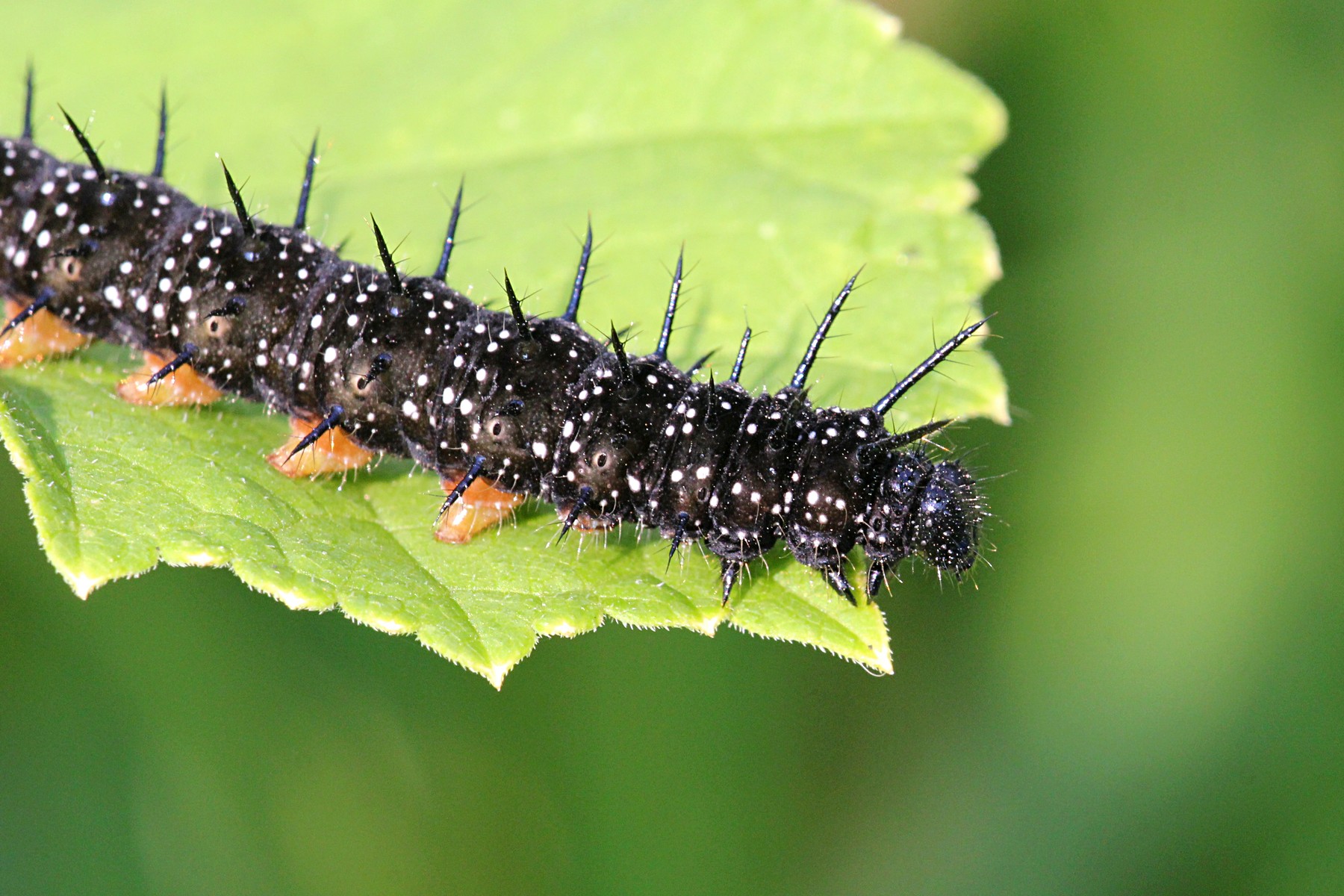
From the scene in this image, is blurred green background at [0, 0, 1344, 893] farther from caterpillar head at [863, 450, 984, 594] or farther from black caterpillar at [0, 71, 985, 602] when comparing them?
caterpillar head at [863, 450, 984, 594]

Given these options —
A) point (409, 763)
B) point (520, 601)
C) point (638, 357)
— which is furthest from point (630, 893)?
point (638, 357)

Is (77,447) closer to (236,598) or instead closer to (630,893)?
(236,598)

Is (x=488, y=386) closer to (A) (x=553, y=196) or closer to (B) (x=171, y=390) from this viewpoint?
(B) (x=171, y=390)

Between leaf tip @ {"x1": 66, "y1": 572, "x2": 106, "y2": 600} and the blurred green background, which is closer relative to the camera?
leaf tip @ {"x1": 66, "y1": 572, "x2": 106, "y2": 600}

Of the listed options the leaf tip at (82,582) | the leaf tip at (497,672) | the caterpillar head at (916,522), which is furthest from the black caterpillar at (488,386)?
the leaf tip at (82,582)

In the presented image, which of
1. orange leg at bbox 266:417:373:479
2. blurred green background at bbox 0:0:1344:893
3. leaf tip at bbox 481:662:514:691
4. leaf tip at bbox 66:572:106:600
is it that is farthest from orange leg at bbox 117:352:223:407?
leaf tip at bbox 481:662:514:691

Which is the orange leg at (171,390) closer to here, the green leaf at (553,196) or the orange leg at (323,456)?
the green leaf at (553,196)
